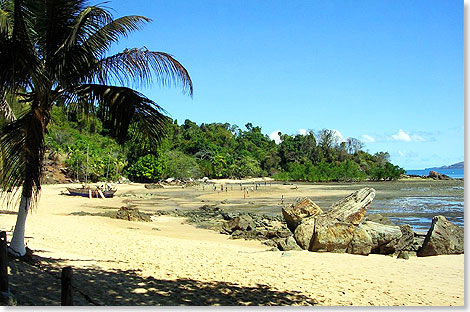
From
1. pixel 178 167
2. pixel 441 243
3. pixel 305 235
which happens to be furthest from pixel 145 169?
pixel 441 243

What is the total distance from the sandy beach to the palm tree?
1.62 meters

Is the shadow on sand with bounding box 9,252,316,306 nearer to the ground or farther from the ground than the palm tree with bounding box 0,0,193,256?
nearer to the ground

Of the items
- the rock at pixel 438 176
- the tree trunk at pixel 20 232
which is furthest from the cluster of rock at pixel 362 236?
the rock at pixel 438 176

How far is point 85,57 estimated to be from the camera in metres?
7.46

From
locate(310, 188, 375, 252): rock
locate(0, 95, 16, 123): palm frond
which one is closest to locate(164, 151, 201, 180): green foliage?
locate(310, 188, 375, 252): rock

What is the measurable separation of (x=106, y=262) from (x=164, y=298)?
120 inches

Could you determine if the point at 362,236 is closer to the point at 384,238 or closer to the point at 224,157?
the point at 384,238

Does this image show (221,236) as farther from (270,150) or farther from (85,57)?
(270,150)

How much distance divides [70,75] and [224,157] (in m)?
84.0

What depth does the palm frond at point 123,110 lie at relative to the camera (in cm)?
713

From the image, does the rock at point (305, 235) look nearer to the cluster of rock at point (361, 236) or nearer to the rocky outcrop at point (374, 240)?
the cluster of rock at point (361, 236)

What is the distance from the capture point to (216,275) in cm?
904

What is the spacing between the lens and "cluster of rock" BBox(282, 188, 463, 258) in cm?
1296

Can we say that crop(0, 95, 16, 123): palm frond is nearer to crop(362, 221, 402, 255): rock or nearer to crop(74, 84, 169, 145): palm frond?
crop(74, 84, 169, 145): palm frond
